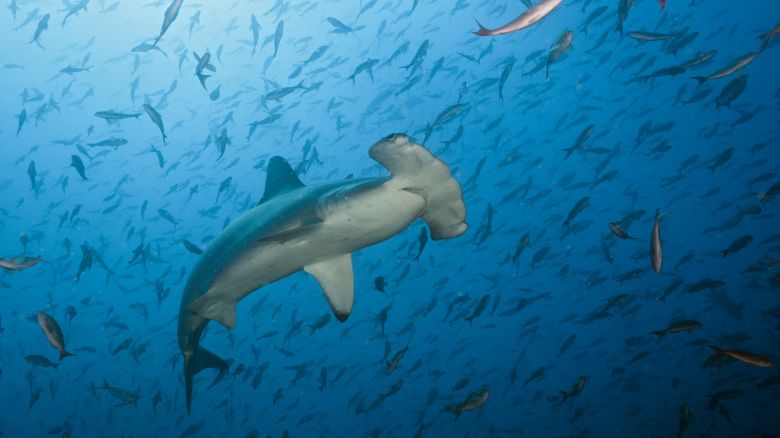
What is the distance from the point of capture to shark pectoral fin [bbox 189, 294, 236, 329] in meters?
4.01

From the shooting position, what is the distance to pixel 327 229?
3256 millimetres

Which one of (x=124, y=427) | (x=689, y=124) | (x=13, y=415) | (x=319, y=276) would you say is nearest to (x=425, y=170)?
(x=319, y=276)

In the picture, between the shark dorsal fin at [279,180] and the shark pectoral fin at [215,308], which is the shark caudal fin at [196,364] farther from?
the shark dorsal fin at [279,180]

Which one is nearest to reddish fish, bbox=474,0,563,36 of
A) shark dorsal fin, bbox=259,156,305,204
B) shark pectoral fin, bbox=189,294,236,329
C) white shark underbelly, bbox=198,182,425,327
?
white shark underbelly, bbox=198,182,425,327

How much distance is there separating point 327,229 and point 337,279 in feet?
2.68

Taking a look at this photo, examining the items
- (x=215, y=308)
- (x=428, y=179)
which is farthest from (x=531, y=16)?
(x=215, y=308)

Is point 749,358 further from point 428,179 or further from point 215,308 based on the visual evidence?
point 215,308

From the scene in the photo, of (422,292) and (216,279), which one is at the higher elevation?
(216,279)

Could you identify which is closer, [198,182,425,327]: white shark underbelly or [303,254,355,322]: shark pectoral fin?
[198,182,425,327]: white shark underbelly

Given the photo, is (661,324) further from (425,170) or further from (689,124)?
(425,170)

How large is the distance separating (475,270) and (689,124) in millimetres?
27680

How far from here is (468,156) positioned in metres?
42.5

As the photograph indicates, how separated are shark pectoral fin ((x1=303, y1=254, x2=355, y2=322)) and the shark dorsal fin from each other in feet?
4.29

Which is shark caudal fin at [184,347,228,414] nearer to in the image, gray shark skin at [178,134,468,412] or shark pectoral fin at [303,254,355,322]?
gray shark skin at [178,134,468,412]
